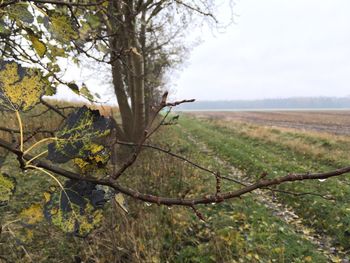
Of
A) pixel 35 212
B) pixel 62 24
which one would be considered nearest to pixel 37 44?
pixel 62 24

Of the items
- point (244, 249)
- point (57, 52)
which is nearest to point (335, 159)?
point (244, 249)

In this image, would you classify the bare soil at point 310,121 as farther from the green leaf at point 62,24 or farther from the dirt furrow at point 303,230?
the green leaf at point 62,24

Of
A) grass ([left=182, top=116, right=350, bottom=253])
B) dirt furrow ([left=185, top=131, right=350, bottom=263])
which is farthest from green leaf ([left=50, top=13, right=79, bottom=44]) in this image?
grass ([left=182, top=116, right=350, bottom=253])

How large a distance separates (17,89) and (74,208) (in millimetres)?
350

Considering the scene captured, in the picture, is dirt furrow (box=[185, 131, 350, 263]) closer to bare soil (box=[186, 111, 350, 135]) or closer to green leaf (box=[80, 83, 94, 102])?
green leaf (box=[80, 83, 94, 102])

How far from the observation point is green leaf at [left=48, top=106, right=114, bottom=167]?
861 mm

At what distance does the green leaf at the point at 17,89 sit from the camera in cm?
85

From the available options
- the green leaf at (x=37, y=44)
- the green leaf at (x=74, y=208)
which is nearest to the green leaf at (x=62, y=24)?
the green leaf at (x=37, y=44)

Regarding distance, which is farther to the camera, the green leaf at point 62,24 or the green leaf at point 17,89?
the green leaf at point 62,24

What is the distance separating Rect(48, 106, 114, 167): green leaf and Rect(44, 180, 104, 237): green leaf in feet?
0.28

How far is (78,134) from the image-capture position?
866mm

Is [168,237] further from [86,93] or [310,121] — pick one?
[310,121]

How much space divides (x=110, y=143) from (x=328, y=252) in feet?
20.9

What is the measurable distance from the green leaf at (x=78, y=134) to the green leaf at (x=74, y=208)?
8 cm
